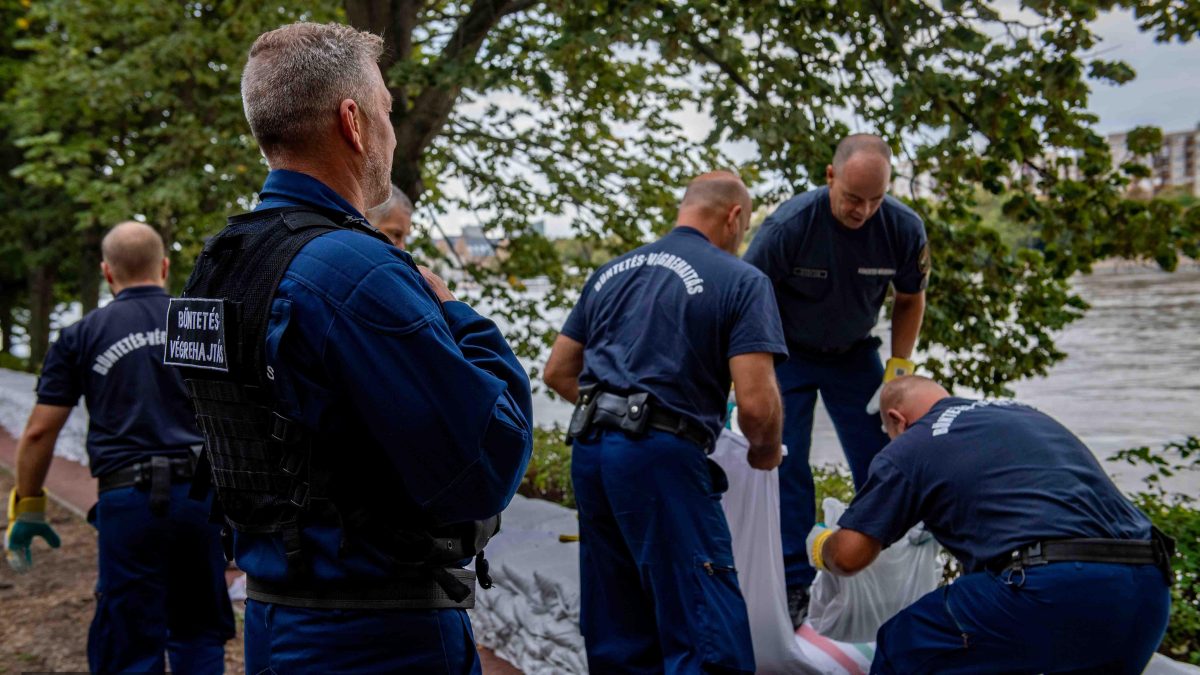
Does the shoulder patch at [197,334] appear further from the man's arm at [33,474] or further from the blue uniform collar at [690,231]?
the man's arm at [33,474]

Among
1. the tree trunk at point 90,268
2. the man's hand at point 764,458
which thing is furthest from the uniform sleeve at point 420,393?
the tree trunk at point 90,268

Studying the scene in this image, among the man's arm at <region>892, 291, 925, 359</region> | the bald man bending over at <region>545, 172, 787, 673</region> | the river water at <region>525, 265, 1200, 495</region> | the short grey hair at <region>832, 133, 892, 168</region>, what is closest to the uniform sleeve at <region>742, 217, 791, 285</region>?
the short grey hair at <region>832, 133, 892, 168</region>

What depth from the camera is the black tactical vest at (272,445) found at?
1.80 metres

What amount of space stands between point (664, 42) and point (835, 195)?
1.90 m

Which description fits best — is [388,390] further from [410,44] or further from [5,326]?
[5,326]

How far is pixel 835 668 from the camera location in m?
3.94

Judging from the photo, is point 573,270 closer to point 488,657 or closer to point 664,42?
point 664,42

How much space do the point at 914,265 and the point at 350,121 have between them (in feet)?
11.2

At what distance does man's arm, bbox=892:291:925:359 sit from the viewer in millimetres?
4902

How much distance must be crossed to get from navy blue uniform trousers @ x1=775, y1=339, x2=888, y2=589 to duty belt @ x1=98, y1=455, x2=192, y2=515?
2.51m

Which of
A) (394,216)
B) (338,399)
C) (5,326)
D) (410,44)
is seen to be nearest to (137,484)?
(394,216)

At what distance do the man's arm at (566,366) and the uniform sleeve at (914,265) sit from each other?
1.70 meters

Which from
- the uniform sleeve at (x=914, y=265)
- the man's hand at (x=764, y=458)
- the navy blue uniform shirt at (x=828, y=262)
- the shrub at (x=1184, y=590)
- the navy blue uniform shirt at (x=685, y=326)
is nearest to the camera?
the navy blue uniform shirt at (x=685, y=326)

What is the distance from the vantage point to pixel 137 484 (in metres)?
4.05
